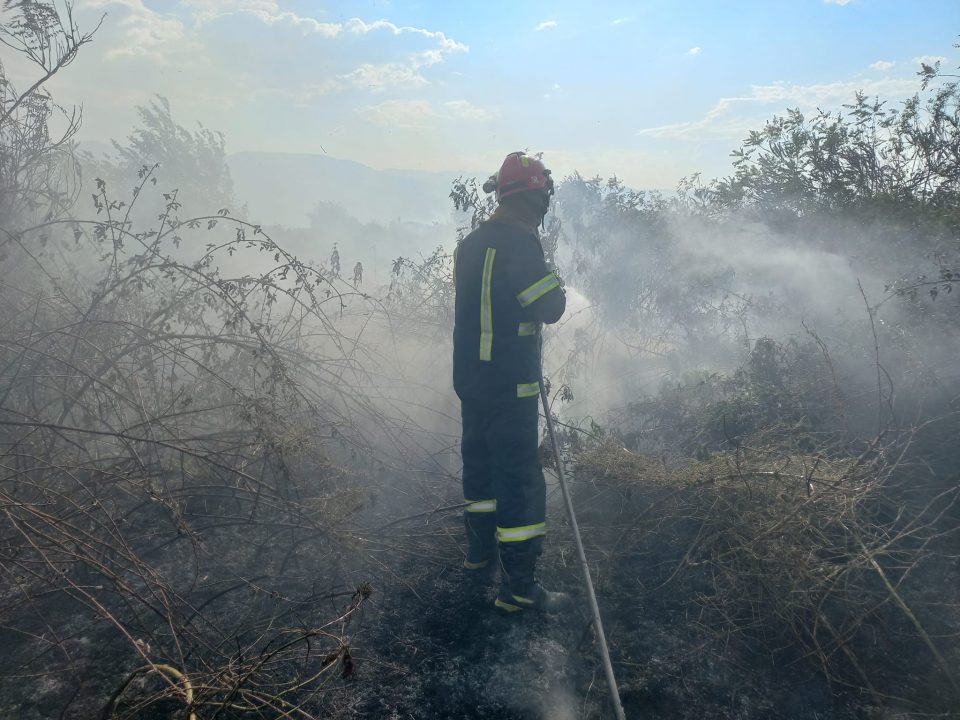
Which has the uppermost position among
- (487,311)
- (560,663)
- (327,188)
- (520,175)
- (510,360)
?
(327,188)

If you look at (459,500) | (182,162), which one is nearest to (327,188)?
(182,162)

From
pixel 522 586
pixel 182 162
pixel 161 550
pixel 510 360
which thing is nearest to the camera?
pixel 522 586

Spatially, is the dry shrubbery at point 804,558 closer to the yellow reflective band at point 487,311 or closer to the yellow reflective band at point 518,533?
the yellow reflective band at point 518,533

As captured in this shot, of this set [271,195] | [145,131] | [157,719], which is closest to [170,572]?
[157,719]

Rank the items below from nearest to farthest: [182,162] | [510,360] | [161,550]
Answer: [510,360], [161,550], [182,162]

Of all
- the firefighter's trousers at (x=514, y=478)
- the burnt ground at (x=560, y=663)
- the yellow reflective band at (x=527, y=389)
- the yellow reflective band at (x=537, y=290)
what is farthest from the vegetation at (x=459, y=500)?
the yellow reflective band at (x=537, y=290)

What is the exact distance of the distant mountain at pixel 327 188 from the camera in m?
75.3

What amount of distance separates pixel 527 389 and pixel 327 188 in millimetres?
98304

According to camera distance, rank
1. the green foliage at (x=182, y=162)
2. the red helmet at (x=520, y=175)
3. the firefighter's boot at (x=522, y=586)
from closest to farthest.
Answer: the firefighter's boot at (x=522, y=586)
the red helmet at (x=520, y=175)
the green foliage at (x=182, y=162)

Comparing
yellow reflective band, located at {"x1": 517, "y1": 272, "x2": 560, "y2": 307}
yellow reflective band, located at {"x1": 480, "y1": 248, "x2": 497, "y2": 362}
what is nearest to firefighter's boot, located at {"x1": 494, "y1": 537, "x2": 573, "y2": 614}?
yellow reflective band, located at {"x1": 480, "y1": 248, "x2": 497, "y2": 362}

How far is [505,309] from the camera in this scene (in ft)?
10.7

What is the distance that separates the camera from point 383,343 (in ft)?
22.3

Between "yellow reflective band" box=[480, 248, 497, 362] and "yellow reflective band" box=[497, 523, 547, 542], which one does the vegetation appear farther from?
"yellow reflective band" box=[480, 248, 497, 362]

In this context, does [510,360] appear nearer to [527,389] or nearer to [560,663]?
[527,389]
